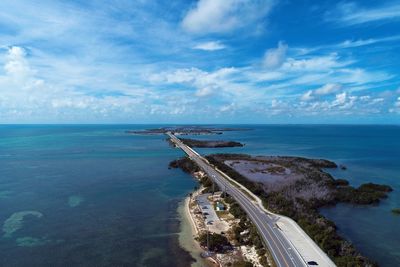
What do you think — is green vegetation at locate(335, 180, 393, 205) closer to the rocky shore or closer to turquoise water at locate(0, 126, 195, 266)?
the rocky shore

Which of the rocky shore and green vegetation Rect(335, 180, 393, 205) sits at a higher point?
green vegetation Rect(335, 180, 393, 205)

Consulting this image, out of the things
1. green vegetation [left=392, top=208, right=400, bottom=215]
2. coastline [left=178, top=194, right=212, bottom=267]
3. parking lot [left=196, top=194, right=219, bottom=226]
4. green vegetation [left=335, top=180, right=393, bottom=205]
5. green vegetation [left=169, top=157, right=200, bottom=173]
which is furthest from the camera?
green vegetation [left=169, top=157, right=200, bottom=173]

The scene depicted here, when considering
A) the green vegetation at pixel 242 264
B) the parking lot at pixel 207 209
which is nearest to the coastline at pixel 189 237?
the parking lot at pixel 207 209

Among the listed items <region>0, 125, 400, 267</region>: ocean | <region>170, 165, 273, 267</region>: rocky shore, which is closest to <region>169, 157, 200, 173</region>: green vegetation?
<region>0, 125, 400, 267</region>: ocean

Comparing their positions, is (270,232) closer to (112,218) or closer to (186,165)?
(112,218)

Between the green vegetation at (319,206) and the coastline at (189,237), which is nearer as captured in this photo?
the green vegetation at (319,206)

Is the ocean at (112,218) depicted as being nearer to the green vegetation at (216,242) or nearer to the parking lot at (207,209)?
the green vegetation at (216,242)

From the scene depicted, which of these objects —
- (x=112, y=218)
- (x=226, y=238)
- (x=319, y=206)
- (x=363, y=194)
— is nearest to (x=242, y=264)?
(x=226, y=238)

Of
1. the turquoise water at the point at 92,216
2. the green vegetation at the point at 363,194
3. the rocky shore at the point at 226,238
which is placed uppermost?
the green vegetation at the point at 363,194
